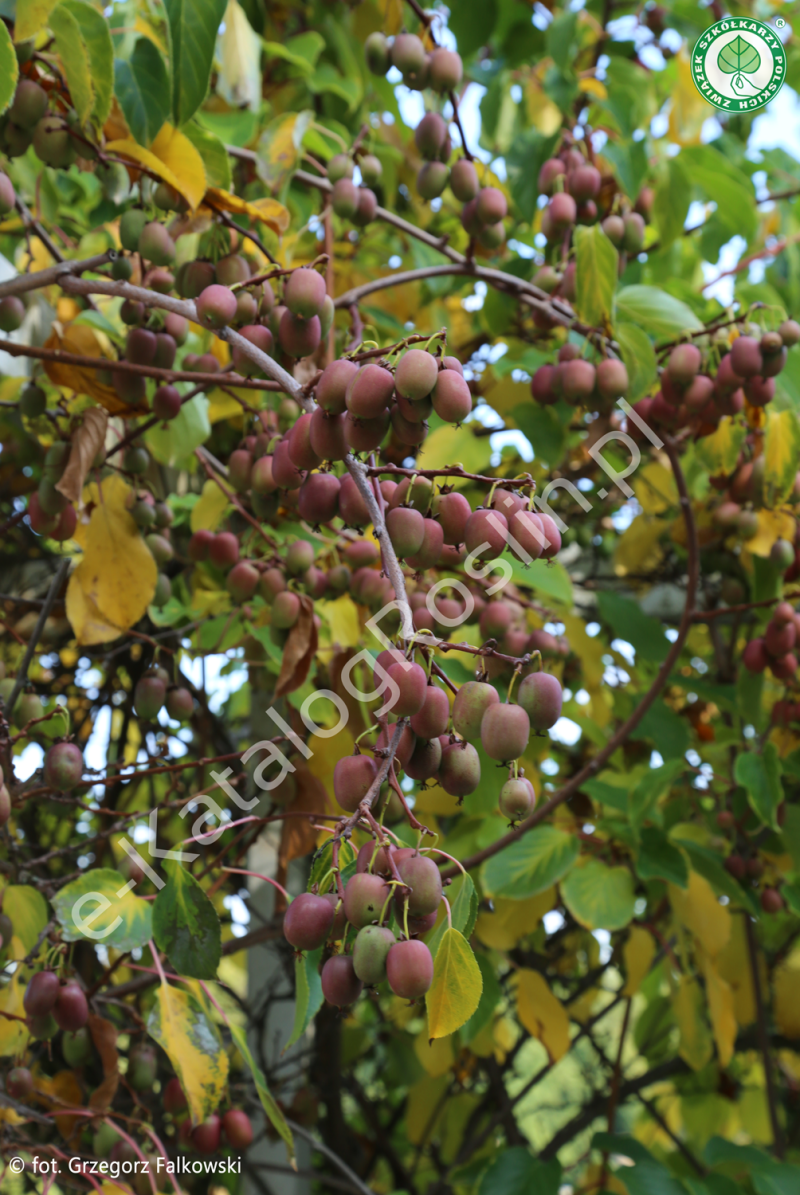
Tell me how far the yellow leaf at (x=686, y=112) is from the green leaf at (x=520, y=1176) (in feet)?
4.10

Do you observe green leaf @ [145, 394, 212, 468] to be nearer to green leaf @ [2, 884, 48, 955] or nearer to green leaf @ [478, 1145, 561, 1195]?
green leaf @ [2, 884, 48, 955]

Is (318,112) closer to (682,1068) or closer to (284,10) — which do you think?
(284,10)

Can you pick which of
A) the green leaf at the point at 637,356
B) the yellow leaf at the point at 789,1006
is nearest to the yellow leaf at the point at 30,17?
the green leaf at the point at 637,356

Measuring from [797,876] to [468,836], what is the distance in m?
0.40

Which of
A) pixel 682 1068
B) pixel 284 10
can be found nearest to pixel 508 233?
pixel 284 10

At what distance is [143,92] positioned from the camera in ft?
2.35

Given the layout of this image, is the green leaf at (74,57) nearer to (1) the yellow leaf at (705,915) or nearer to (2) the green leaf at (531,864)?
(2) the green leaf at (531,864)

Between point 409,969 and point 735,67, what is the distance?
97 cm

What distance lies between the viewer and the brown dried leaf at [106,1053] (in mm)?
732

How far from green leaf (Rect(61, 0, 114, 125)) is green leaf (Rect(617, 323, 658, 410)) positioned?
17.3 inches

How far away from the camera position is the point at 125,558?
2.57ft

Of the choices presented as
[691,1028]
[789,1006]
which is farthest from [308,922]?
[789,1006]

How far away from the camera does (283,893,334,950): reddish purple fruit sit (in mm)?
415

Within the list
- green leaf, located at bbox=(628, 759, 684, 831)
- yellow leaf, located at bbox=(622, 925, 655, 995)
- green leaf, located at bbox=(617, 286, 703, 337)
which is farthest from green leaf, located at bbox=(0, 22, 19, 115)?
yellow leaf, located at bbox=(622, 925, 655, 995)
